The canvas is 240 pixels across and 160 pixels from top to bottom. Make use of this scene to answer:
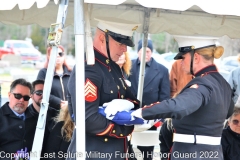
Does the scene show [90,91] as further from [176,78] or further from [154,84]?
[176,78]

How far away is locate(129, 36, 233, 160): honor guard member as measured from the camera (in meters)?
3.24

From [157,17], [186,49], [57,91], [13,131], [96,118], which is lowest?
[13,131]

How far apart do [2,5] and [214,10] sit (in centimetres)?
124

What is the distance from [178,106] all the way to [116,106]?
453mm

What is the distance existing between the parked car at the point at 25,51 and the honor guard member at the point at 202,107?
915 inches

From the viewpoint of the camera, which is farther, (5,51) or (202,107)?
(5,51)

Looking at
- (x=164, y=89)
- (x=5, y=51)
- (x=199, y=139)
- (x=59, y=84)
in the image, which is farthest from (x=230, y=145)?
(x=5, y=51)

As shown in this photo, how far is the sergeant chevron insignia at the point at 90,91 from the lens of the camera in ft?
10.3

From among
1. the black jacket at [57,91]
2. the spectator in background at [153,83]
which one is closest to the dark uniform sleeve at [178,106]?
the black jacket at [57,91]

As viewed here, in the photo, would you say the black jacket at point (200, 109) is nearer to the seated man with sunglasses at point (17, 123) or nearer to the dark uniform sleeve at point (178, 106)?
the dark uniform sleeve at point (178, 106)

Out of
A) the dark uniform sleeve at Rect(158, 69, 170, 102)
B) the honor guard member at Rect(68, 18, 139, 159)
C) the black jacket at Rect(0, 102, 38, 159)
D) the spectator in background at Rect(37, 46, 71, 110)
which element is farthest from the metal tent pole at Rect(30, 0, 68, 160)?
the dark uniform sleeve at Rect(158, 69, 170, 102)

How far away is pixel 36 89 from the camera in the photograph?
479 centimetres

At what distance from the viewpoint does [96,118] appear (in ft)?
10.5

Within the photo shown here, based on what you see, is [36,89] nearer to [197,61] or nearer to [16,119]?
[16,119]
